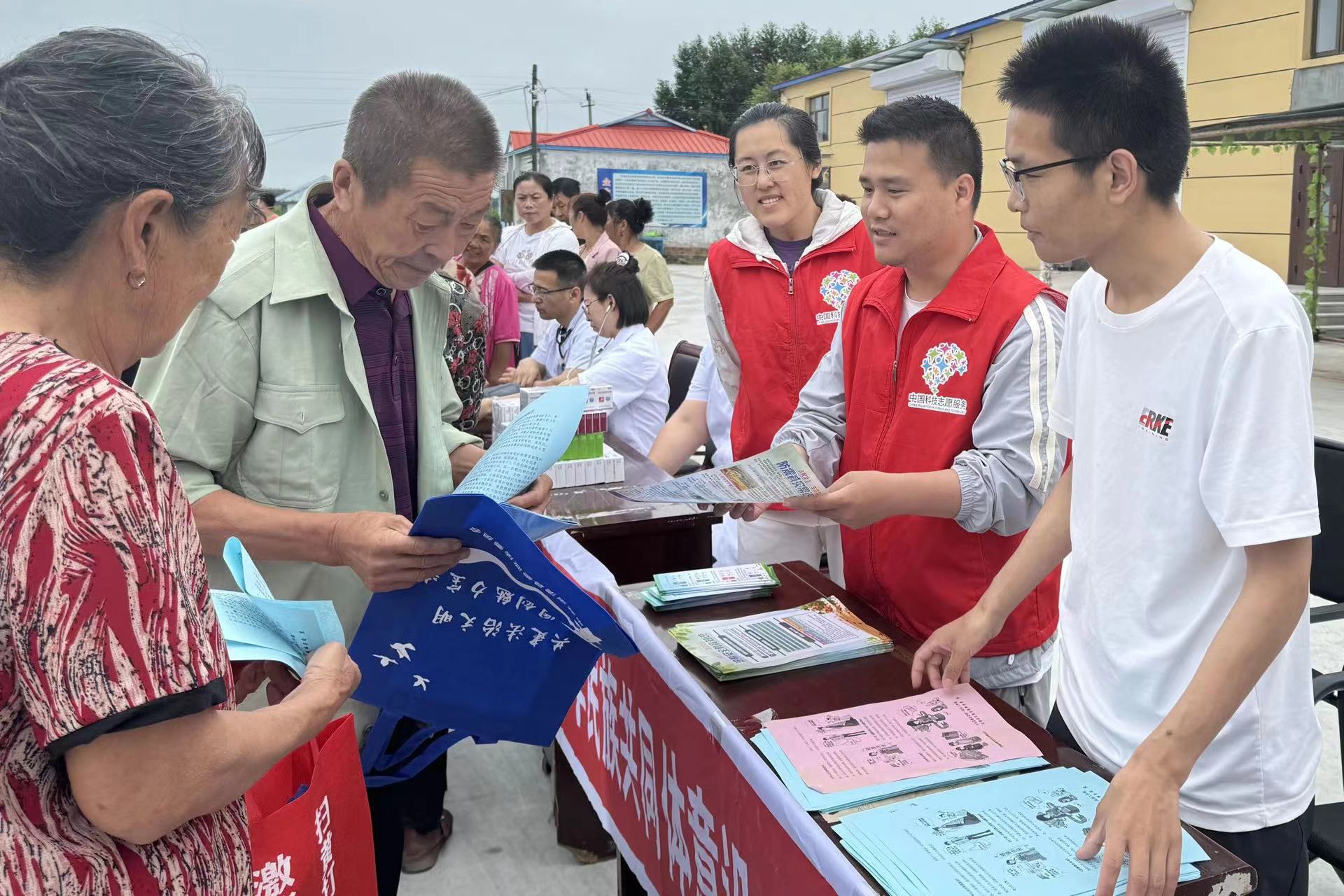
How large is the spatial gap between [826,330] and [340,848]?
6.14 feet

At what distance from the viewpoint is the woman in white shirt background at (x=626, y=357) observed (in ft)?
13.6

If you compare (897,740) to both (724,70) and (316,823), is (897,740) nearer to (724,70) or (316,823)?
(316,823)

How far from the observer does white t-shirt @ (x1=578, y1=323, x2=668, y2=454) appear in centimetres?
414

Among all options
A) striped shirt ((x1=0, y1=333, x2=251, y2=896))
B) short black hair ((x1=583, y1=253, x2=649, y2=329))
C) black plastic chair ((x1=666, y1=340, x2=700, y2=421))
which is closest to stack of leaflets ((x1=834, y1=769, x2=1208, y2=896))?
striped shirt ((x1=0, y1=333, x2=251, y2=896))

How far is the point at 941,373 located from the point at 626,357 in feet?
7.88

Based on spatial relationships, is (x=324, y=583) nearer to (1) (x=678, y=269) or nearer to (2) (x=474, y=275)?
(2) (x=474, y=275)

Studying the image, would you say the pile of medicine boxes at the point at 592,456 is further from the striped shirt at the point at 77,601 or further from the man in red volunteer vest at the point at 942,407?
the striped shirt at the point at 77,601

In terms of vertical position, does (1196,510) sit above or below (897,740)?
above

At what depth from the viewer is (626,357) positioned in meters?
4.17

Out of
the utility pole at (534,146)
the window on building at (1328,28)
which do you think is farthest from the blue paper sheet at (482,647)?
the utility pole at (534,146)

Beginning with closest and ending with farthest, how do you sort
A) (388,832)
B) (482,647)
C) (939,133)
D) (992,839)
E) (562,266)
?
(992,839), (482,647), (388,832), (939,133), (562,266)

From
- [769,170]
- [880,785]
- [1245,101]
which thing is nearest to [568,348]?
[769,170]

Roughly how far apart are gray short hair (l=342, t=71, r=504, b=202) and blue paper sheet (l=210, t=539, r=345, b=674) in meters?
0.62

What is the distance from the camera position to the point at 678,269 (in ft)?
82.5
